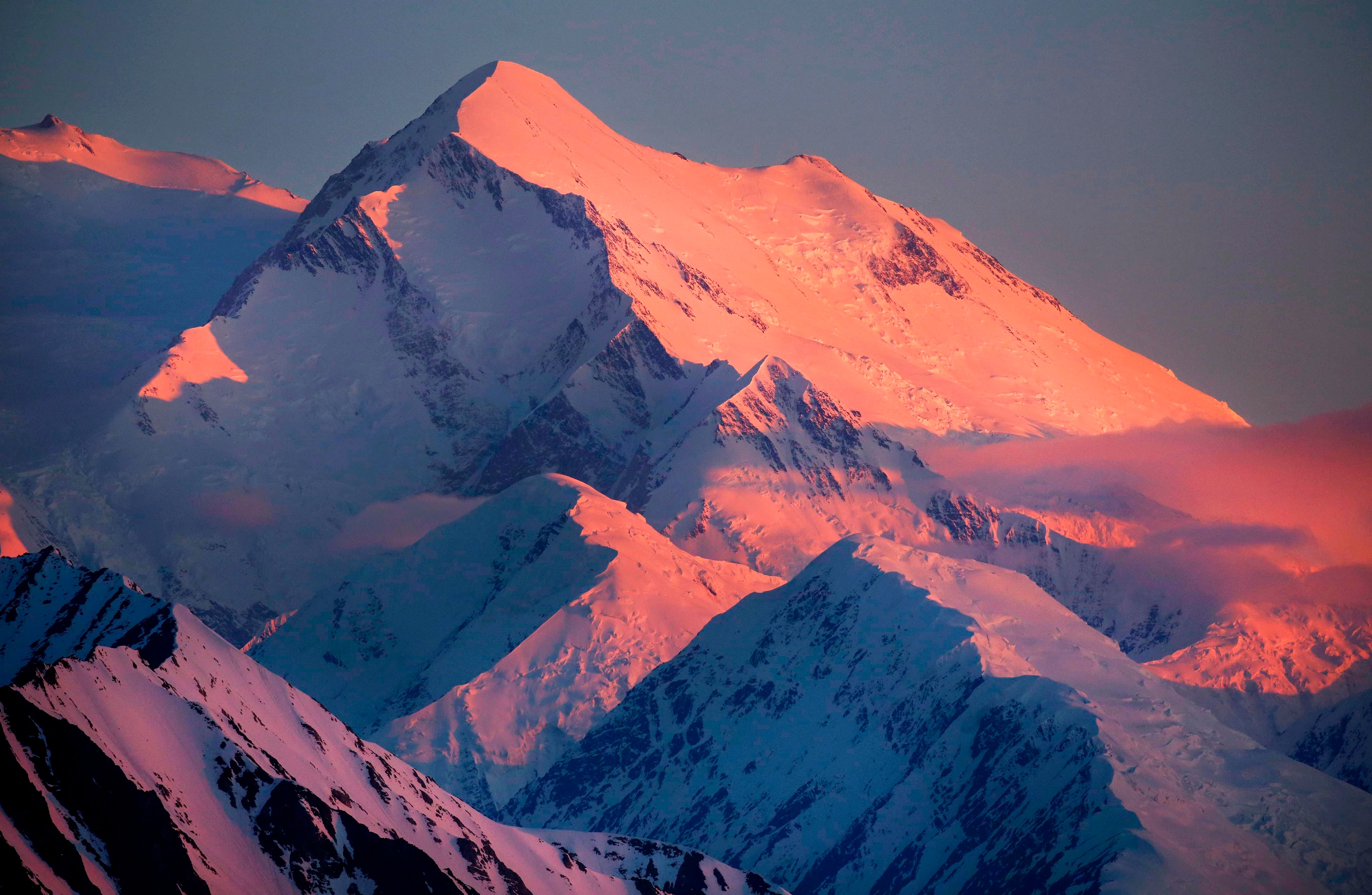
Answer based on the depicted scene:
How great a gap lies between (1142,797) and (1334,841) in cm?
1870

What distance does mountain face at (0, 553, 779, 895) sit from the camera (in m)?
102

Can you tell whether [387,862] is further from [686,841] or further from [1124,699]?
[1124,699]

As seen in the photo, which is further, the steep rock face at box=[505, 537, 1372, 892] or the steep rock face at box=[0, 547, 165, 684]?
the steep rock face at box=[505, 537, 1372, 892]

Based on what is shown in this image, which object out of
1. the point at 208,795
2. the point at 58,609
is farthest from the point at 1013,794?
the point at 58,609

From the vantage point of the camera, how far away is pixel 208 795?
112188 millimetres

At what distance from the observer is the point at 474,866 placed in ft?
428

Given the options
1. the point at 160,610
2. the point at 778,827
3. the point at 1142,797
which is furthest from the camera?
the point at 778,827

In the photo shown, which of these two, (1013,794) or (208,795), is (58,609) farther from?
(1013,794)

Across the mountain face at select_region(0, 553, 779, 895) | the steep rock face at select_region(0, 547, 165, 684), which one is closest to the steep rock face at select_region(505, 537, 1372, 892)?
the mountain face at select_region(0, 553, 779, 895)

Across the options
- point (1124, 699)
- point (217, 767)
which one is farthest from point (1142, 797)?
point (217, 767)

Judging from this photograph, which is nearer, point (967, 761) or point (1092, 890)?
point (1092, 890)

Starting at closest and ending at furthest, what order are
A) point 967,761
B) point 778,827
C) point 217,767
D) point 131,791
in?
1. point 131,791
2. point 217,767
3. point 967,761
4. point 778,827

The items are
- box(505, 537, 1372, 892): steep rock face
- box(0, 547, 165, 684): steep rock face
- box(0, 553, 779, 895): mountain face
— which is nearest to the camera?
box(0, 553, 779, 895): mountain face

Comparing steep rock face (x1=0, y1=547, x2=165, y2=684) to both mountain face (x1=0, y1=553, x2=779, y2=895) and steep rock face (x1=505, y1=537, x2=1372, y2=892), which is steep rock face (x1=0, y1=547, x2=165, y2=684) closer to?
mountain face (x1=0, y1=553, x2=779, y2=895)
